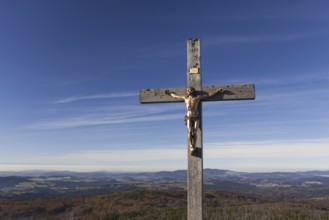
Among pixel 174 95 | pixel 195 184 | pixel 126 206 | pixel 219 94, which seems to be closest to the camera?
pixel 195 184

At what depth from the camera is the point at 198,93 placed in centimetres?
765

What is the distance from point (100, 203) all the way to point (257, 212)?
2644 cm

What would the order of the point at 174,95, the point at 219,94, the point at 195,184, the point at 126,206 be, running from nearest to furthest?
the point at 195,184
the point at 219,94
the point at 174,95
the point at 126,206

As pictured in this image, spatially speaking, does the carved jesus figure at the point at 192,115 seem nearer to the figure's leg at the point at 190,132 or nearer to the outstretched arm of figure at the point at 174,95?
the figure's leg at the point at 190,132

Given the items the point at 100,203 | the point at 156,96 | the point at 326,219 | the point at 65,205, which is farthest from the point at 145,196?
the point at 156,96

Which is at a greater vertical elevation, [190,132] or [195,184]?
[190,132]

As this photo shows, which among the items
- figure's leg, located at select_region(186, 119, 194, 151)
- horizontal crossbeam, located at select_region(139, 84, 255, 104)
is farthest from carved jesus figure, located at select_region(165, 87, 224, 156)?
horizontal crossbeam, located at select_region(139, 84, 255, 104)

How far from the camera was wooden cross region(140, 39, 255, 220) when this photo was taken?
7254 millimetres

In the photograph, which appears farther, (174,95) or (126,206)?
(126,206)

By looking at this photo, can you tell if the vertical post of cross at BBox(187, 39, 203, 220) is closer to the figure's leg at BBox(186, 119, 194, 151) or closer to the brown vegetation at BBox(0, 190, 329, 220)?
the figure's leg at BBox(186, 119, 194, 151)

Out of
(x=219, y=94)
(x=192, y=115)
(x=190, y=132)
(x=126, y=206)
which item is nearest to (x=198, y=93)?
(x=219, y=94)

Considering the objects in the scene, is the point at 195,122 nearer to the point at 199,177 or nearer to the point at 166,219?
the point at 199,177

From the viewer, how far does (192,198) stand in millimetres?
7266

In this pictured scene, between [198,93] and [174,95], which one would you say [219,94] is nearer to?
[198,93]
